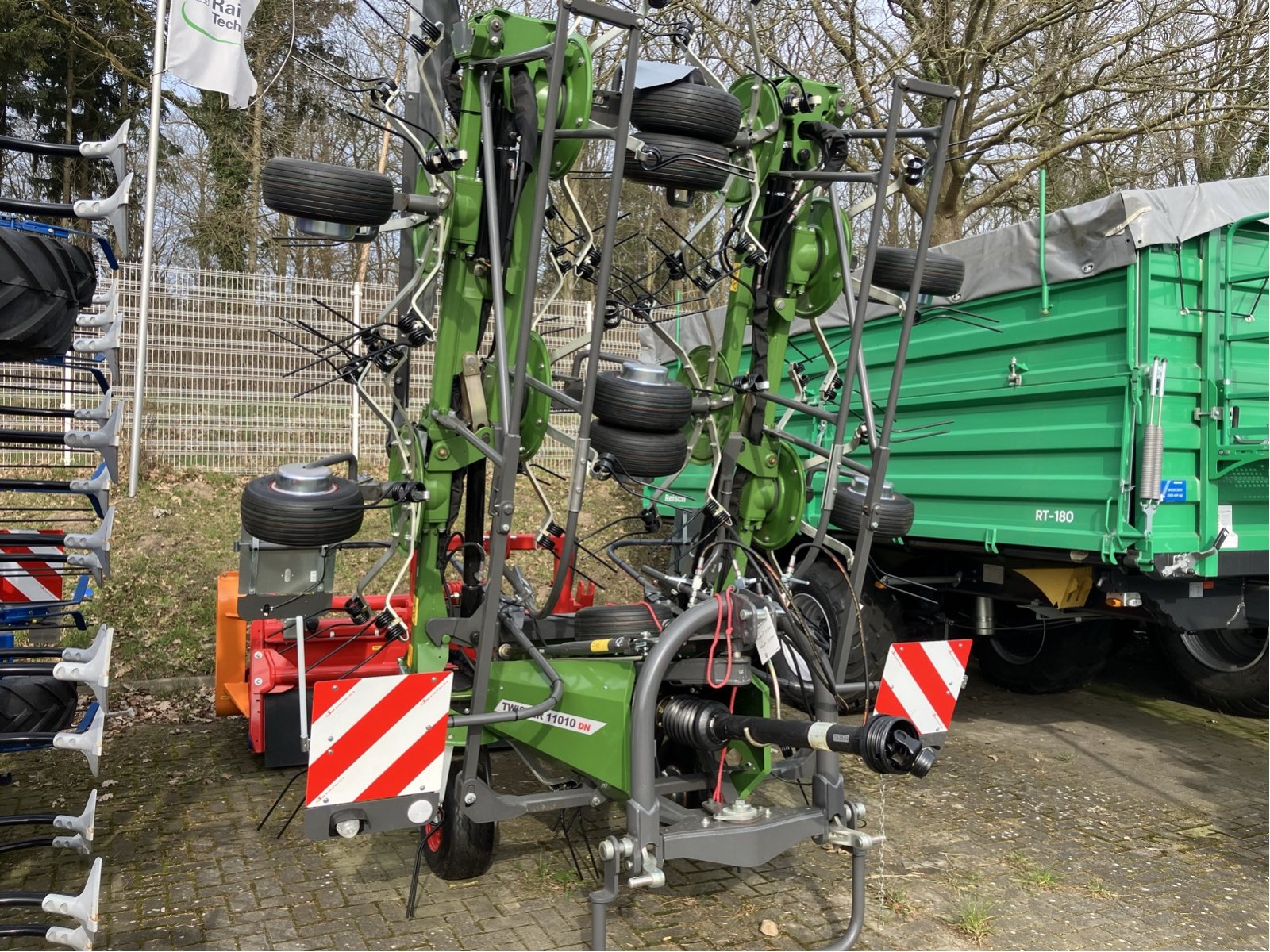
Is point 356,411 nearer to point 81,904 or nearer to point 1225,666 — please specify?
point 1225,666

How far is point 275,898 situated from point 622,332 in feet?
28.9

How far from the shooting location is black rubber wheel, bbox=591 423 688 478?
329 cm

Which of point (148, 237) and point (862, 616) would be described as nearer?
point (862, 616)

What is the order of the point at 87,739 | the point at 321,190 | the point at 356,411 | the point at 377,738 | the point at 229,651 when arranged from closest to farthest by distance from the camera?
1. the point at 377,738
2. the point at 87,739
3. the point at 321,190
4. the point at 229,651
5. the point at 356,411

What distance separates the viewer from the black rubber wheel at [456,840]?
368 cm

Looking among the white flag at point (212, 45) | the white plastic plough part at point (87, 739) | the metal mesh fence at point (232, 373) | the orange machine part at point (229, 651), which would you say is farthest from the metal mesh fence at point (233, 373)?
the white plastic plough part at point (87, 739)

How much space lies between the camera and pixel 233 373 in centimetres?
1040

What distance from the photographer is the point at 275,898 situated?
11.7 feet

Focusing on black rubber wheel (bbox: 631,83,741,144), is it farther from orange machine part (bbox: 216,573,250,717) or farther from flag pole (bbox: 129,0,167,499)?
flag pole (bbox: 129,0,167,499)

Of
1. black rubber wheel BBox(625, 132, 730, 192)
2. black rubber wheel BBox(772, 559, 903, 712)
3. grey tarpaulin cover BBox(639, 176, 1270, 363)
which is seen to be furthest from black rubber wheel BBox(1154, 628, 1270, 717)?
black rubber wheel BBox(625, 132, 730, 192)

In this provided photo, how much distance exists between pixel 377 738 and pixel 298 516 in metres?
0.81

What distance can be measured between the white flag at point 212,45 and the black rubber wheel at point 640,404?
22.2 feet

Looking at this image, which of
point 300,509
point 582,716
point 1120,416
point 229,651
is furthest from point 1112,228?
point 229,651

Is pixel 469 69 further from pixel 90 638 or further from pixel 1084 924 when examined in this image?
pixel 90 638
